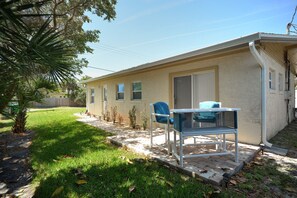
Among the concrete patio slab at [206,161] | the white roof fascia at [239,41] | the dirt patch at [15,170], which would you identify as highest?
the white roof fascia at [239,41]

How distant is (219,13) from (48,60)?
7.85 metres

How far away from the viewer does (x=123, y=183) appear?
291cm

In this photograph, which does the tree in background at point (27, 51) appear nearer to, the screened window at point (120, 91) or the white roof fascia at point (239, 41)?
the white roof fascia at point (239, 41)

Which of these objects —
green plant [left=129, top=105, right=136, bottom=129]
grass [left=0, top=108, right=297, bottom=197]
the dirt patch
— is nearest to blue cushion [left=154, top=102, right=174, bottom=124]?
grass [left=0, top=108, right=297, bottom=197]

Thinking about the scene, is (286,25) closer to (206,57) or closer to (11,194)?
(206,57)

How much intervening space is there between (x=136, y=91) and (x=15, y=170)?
649 cm

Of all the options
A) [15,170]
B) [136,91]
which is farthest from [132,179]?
[136,91]

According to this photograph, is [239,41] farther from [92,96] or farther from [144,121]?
[92,96]

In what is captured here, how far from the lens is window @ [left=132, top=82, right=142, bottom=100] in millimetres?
9322

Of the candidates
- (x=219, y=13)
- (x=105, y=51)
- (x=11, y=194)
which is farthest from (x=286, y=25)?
(x=105, y=51)

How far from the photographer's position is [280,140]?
552 cm

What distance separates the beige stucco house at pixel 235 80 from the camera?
4805 mm

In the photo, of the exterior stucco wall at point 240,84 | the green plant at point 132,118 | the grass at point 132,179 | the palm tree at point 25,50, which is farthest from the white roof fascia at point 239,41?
the palm tree at point 25,50

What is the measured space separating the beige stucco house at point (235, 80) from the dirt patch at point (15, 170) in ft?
16.9
